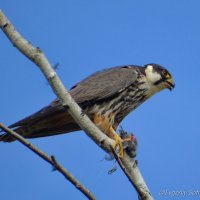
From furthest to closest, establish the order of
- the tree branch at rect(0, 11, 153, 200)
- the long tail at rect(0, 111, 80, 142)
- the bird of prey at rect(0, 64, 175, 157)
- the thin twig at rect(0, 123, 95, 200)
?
the bird of prey at rect(0, 64, 175, 157), the long tail at rect(0, 111, 80, 142), the tree branch at rect(0, 11, 153, 200), the thin twig at rect(0, 123, 95, 200)

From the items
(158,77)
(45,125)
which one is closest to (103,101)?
(45,125)

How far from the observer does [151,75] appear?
6875 millimetres

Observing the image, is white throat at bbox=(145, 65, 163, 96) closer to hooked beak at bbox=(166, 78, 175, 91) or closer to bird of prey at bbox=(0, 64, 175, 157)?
bird of prey at bbox=(0, 64, 175, 157)

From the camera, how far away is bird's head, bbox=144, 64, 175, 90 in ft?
22.5

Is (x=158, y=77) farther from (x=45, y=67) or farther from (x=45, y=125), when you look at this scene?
(x=45, y=67)

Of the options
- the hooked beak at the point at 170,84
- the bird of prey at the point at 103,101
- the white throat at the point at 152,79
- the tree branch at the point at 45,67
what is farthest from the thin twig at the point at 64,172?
the hooked beak at the point at 170,84

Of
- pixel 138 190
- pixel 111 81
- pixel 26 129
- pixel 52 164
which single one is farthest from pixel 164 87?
pixel 52 164

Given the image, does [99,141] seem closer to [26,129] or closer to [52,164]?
[52,164]

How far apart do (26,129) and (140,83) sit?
1776 millimetres

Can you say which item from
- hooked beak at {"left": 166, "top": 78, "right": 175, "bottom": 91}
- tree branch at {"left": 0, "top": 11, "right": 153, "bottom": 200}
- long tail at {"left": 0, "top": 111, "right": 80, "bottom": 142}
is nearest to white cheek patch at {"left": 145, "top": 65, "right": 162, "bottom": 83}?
hooked beak at {"left": 166, "top": 78, "right": 175, "bottom": 91}

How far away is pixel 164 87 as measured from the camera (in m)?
7.21

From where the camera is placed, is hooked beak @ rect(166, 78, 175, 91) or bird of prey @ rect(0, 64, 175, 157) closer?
bird of prey @ rect(0, 64, 175, 157)

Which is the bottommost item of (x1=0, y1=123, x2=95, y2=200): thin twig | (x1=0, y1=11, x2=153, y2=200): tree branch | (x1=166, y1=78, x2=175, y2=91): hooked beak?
(x1=0, y1=123, x2=95, y2=200): thin twig

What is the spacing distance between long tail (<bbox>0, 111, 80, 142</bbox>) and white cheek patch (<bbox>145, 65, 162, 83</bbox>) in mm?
1309
